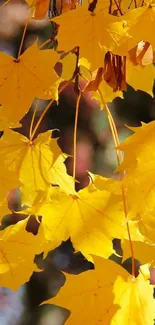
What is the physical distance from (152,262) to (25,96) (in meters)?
0.23

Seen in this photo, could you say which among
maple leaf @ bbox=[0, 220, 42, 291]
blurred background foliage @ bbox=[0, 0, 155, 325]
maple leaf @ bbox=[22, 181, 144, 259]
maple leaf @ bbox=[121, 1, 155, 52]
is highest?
maple leaf @ bbox=[121, 1, 155, 52]

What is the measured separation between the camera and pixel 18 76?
3.20 ft

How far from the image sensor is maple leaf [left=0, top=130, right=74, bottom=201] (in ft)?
3.35

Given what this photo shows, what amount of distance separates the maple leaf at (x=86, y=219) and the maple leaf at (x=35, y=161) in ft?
0.06

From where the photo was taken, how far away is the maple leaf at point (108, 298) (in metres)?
0.95

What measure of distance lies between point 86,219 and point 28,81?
17cm

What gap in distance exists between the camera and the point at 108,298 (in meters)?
0.96

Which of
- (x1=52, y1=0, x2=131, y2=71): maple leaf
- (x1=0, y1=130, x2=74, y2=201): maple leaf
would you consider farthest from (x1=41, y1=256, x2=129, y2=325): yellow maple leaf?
(x1=52, y1=0, x2=131, y2=71): maple leaf

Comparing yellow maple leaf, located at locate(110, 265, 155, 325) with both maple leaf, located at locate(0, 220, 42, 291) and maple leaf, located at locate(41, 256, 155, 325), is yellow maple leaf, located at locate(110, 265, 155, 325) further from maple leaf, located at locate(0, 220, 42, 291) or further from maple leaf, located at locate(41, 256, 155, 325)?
maple leaf, located at locate(0, 220, 42, 291)

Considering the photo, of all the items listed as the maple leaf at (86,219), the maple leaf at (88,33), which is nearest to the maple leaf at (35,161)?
the maple leaf at (86,219)

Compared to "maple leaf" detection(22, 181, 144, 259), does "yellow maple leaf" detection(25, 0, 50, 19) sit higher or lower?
higher

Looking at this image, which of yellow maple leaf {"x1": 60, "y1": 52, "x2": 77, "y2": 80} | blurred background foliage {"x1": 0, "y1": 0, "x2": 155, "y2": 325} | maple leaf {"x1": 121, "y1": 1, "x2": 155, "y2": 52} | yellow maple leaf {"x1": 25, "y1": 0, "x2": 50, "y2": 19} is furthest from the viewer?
blurred background foliage {"x1": 0, "y1": 0, "x2": 155, "y2": 325}

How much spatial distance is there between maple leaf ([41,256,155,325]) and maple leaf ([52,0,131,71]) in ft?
0.73

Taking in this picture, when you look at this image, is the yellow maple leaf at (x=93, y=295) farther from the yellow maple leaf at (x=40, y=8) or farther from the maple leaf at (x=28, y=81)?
the yellow maple leaf at (x=40, y=8)
